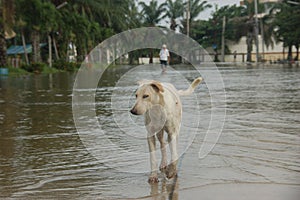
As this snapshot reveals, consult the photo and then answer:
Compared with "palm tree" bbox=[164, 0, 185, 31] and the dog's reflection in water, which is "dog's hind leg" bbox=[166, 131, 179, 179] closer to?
the dog's reflection in water

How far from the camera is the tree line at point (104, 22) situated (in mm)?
35844

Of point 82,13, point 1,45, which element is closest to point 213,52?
point 82,13

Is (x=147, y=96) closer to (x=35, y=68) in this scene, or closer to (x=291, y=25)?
(x=35, y=68)

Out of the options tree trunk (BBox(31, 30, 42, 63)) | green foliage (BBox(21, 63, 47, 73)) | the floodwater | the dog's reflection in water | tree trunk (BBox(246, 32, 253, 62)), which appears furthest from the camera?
tree trunk (BBox(246, 32, 253, 62))

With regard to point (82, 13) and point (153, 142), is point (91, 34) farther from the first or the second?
point (153, 142)

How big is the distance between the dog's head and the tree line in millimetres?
26809

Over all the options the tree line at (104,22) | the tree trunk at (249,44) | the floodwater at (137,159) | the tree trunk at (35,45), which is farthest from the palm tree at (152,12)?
the floodwater at (137,159)

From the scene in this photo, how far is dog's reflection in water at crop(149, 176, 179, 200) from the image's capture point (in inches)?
157

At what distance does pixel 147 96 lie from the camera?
4391mm

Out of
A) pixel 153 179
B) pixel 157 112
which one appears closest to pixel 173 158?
pixel 153 179

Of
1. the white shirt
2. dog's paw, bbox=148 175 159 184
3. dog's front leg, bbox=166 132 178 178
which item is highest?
the white shirt

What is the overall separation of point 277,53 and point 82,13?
5115 cm

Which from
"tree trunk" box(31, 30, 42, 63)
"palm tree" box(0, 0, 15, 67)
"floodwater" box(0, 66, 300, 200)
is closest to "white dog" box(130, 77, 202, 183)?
"floodwater" box(0, 66, 300, 200)

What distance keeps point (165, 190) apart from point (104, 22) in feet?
175
